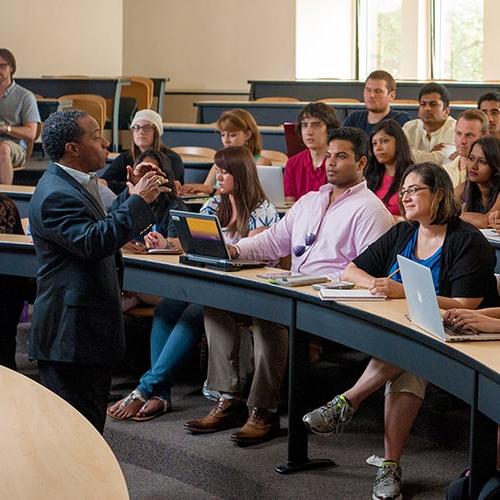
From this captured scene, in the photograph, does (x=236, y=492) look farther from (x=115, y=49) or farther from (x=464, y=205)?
(x=115, y=49)

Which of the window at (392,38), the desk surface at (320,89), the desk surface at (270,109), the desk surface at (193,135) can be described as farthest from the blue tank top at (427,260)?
the window at (392,38)

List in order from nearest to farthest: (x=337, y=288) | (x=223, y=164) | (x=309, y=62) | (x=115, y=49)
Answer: (x=337, y=288)
(x=223, y=164)
(x=115, y=49)
(x=309, y=62)

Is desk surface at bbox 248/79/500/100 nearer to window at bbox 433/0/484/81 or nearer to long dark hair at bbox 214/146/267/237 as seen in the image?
window at bbox 433/0/484/81

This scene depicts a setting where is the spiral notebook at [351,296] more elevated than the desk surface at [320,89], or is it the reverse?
the desk surface at [320,89]

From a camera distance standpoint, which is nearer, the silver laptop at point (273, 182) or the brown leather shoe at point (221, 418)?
the brown leather shoe at point (221, 418)

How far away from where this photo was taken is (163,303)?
4.76 meters

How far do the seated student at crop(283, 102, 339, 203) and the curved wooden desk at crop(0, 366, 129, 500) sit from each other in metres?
3.65

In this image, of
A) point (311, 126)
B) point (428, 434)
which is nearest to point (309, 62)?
point (311, 126)

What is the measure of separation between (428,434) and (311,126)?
217 cm

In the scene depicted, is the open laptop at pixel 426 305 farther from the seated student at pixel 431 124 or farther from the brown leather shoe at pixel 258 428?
the seated student at pixel 431 124

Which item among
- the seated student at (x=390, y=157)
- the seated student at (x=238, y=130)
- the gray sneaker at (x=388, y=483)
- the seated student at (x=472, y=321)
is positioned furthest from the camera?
the seated student at (x=238, y=130)

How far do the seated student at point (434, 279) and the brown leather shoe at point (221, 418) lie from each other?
0.66m

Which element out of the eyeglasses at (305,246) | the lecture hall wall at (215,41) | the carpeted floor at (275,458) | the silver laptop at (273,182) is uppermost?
the lecture hall wall at (215,41)

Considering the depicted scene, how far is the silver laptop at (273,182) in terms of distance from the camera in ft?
18.3
